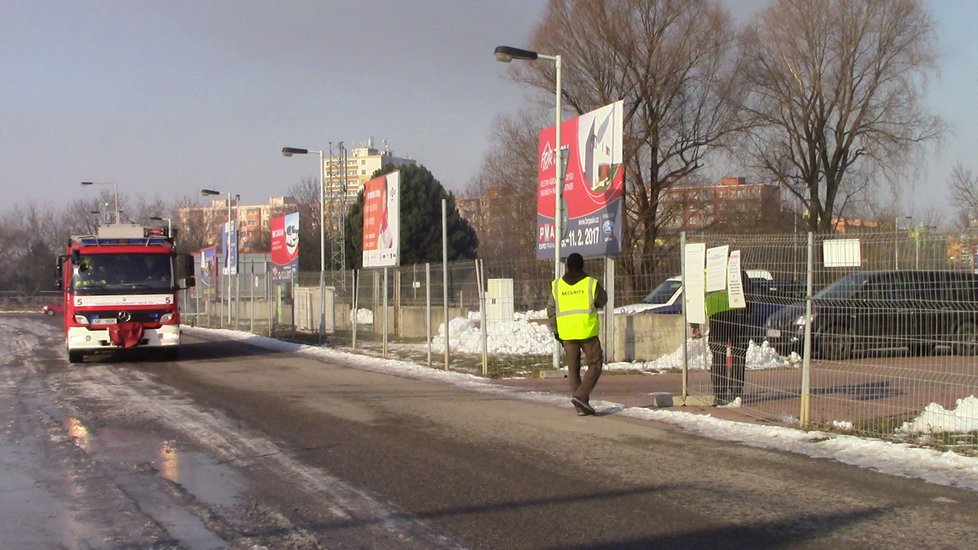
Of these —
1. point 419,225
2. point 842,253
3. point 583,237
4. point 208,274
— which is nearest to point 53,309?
point 208,274

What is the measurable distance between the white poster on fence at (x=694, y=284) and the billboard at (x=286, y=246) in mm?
19511

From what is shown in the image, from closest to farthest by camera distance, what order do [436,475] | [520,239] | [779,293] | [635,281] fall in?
[436,475]
[779,293]
[635,281]
[520,239]

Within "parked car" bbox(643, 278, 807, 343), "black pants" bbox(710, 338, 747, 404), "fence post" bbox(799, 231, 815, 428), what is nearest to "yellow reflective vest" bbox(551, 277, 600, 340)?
"black pants" bbox(710, 338, 747, 404)

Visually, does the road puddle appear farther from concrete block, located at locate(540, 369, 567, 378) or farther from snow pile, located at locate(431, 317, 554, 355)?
snow pile, located at locate(431, 317, 554, 355)

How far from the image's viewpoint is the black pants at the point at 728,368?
37.0ft

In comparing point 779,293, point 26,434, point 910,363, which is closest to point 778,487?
point 910,363

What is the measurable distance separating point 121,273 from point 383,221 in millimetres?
5852

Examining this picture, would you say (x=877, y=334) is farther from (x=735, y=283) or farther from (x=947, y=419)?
(x=735, y=283)

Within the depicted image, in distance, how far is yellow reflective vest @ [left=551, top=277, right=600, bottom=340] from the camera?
35.1 ft

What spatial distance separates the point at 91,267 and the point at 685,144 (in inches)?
937

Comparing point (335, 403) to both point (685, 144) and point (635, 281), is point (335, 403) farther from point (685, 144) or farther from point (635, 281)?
point (685, 144)

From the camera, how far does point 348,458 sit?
27.9 feet

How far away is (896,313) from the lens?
31.2ft

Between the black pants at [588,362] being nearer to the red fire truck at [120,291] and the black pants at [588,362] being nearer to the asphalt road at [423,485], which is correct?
the asphalt road at [423,485]
